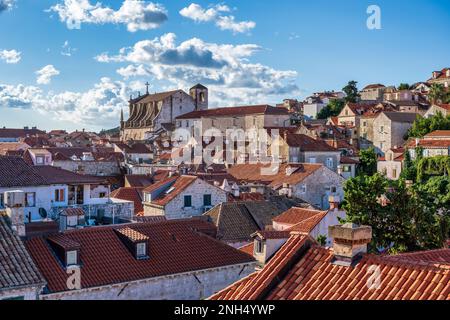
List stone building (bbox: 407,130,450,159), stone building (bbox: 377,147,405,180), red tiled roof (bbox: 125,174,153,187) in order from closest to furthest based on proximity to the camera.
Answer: red tiled roof (bbox: 125,174,153,187) < stone building (bbox: 407,130,450,159) < stone building (bbox: 377,147,405,180)

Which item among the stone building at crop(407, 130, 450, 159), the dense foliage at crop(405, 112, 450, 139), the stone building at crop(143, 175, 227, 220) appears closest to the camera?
the stone building at crop(143, 175, 227, 220)

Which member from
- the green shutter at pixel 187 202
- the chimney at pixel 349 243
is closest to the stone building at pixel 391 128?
the green shutter at pixel 187 202

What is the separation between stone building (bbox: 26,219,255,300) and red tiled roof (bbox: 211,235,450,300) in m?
9.17

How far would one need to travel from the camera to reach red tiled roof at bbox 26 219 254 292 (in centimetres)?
1814

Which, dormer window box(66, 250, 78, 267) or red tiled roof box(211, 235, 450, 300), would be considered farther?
dormer window box(66, 250, 78, 267)

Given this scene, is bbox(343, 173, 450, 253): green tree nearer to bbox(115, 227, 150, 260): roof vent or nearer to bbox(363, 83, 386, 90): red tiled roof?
bbox(115, 227, 150, 260): roof vent

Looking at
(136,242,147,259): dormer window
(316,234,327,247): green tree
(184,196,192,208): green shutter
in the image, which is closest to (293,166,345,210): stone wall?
(184,196,192,208): green shutter

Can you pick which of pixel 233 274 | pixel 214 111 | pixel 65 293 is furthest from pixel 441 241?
pixel 214 111

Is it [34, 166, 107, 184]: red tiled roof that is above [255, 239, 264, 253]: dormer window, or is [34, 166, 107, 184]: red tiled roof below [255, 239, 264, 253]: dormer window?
above

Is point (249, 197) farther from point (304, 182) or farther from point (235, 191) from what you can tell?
point (304, 182)

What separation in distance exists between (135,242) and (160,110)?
10000 cm

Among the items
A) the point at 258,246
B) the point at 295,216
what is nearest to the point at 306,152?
the point at 295,216

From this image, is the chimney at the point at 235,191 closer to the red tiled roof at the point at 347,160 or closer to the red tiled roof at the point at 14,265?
the red tiled roof at the point at 14,265

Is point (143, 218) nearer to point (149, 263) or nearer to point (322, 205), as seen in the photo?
point (149, 263)
